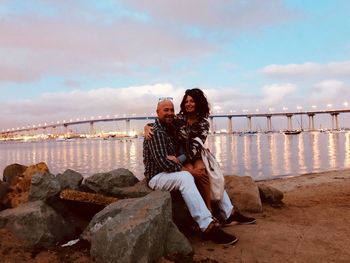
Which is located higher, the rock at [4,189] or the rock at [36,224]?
the rock at [4,189]

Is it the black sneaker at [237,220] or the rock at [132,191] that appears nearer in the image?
the rock at [132,191]

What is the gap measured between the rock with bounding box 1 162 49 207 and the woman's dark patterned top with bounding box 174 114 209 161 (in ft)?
5.95

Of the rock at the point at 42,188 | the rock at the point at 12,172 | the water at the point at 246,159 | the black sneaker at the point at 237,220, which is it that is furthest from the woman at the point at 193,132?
the water at the point at 246,159

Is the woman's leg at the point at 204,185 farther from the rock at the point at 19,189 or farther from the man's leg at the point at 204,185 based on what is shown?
the rock at the point at 19,189

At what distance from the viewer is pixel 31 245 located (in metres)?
4.00

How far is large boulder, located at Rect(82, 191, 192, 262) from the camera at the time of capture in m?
3.39

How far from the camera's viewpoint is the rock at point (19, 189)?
189 inches

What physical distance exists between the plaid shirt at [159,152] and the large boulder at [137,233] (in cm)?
34

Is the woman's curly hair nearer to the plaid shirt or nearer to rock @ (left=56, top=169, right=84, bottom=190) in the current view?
the plaid shirt

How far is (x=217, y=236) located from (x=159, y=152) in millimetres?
1051

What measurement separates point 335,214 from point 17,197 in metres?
4.30

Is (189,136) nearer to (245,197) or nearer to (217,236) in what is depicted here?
(217,236)

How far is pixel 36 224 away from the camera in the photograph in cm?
409

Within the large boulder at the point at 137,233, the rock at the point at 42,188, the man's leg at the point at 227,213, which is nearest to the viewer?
the large boulder at the point at 137,233
